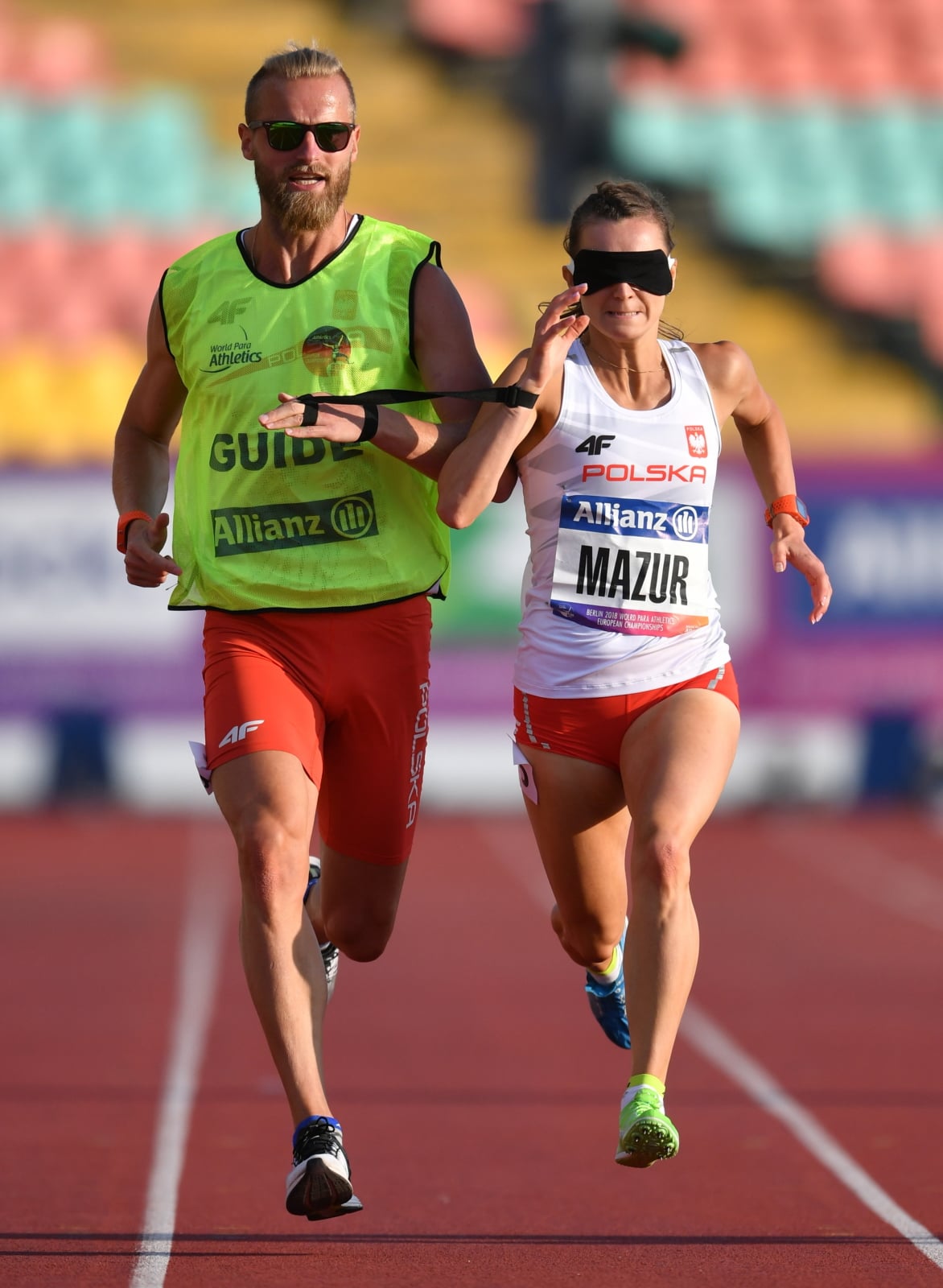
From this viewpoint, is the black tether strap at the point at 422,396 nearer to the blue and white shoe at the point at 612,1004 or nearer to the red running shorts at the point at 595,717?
the red running shorts at the point at 595,717

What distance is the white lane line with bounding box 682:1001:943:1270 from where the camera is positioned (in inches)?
185

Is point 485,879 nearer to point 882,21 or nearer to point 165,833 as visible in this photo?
point 165,833

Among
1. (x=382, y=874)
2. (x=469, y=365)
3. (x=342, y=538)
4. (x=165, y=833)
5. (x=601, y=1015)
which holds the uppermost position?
(x=469, y=365)

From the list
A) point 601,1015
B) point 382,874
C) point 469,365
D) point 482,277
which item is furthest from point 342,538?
point 482,277

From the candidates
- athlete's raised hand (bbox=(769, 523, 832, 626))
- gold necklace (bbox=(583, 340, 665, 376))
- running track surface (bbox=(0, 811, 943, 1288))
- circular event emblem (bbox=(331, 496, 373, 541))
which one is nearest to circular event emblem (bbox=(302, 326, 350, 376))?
circular event emblem (bbox=(331, 496, 373, 541))

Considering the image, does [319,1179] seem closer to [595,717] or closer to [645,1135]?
[645,1135]

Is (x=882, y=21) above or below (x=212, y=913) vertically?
above

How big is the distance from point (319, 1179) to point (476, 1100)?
2.67 meters

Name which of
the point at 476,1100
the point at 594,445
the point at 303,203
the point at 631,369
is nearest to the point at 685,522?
the point at 594,445

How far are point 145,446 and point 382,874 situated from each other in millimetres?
1125

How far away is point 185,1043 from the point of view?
24.6 ft

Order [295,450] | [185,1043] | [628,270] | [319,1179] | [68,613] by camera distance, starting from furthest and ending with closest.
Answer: [68,613]
[185,1043]
[628,270]
[295,450]
[319,1179]

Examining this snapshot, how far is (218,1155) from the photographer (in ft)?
18.6

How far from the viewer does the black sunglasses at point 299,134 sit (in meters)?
4.25
